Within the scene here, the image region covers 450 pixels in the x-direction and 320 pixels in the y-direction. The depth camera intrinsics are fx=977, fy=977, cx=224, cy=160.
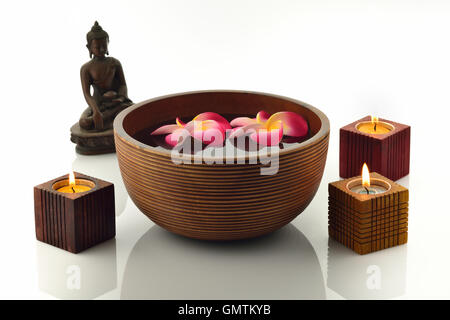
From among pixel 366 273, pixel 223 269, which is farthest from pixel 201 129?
pixel 366 273

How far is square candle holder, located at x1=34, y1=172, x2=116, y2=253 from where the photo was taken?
323cm

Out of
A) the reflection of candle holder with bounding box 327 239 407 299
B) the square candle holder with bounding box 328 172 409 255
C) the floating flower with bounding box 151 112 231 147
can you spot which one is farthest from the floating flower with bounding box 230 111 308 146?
the reflection of candle holder with bounding box 327 239 407 299

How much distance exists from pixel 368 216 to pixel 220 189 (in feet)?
1.69

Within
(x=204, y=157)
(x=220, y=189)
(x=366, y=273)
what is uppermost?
(x=204, y=157)

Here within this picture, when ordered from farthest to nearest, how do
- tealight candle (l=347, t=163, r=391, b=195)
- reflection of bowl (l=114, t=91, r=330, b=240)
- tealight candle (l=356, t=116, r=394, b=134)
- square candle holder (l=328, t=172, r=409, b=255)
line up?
tealight candle (l=356, t=116, r=394, b=134), tealight candle (l=347, t=163, r=391, b=195), square candle holder (l=328, t=172, r=409, b=255), reflection of bowl (l=114, t=91, r=330, b=240)

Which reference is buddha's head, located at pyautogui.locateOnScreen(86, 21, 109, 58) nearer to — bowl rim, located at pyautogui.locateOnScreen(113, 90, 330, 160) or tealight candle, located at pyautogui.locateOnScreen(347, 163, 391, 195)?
bowl rim, located at pyautogui.locateOnScreen(113, 90, 330, 160)

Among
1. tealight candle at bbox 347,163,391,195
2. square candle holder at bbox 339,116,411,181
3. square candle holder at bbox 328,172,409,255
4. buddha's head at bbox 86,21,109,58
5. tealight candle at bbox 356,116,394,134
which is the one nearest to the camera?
square candle holder at bbox 328,172,409,255

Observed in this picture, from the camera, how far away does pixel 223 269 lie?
3.17 meters

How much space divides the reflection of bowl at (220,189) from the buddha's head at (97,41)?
28.5 inches

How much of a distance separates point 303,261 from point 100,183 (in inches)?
29.0

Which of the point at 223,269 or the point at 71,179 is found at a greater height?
the point at 71,179

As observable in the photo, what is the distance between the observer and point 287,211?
10.4 feet

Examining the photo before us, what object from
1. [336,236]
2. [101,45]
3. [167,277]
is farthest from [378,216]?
[101,45]

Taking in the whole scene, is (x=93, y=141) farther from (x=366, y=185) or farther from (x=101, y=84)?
(x=366, y=185)
